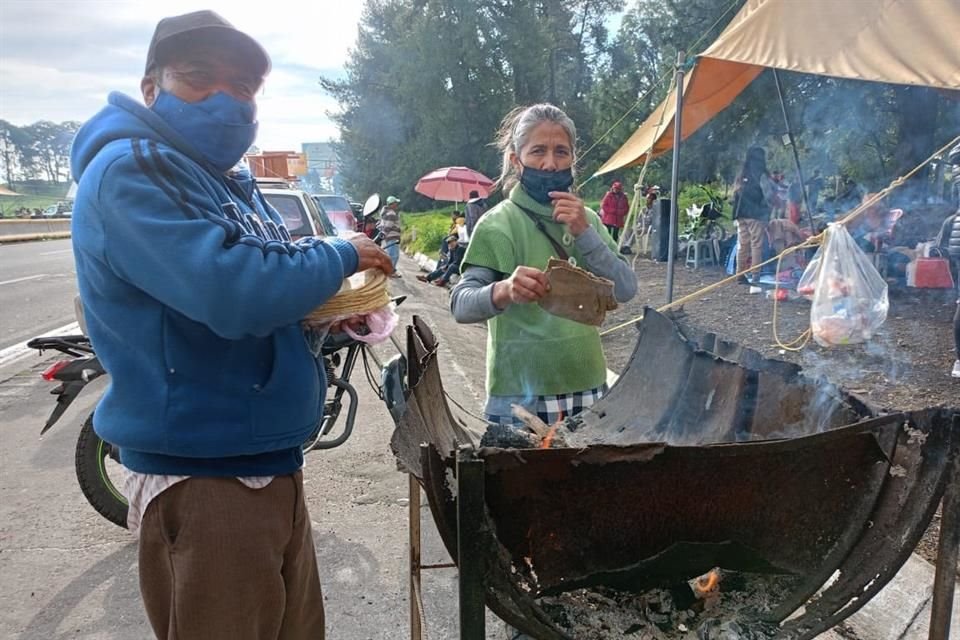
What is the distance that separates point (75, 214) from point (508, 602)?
1.21 metres

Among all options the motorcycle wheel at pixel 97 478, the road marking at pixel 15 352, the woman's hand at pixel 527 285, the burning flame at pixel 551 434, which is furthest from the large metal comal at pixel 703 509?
the road marking at pixel 15 352

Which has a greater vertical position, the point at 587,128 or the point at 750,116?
the point at 587,128

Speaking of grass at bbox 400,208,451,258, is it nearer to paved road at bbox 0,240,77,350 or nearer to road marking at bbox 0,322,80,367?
paved road at bbox 0,240,77,350

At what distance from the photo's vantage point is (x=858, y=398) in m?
1.76

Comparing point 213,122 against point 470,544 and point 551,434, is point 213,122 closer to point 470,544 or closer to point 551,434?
point 470,544

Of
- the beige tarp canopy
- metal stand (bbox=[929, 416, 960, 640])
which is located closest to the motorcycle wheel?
metal stand (bbox=[929, 416, 960, 640])

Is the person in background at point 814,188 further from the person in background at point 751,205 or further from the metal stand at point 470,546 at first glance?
the metal stand at point 470,546

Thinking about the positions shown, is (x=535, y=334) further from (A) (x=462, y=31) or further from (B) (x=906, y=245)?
(A) (x=462, y=31)

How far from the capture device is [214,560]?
4.64 feet

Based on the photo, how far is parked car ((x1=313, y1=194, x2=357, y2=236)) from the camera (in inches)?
488

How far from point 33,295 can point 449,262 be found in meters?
7.31

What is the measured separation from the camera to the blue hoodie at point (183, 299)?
1229 millimetres

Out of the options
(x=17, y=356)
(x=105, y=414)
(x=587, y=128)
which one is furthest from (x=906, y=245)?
(x=587, y=128)

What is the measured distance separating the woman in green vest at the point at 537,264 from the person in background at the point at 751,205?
7400 millimetres
